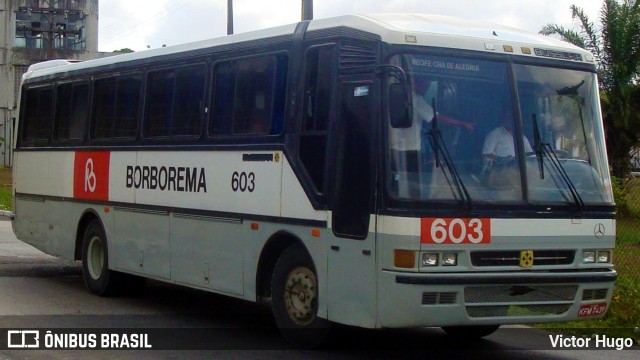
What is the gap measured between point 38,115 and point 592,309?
9941mm

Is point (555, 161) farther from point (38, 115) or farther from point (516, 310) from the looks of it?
point (38, 115)

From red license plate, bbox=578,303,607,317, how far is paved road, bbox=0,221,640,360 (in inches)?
37.3

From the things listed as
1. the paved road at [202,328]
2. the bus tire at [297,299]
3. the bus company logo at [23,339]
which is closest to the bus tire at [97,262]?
the paved road at [202,328]

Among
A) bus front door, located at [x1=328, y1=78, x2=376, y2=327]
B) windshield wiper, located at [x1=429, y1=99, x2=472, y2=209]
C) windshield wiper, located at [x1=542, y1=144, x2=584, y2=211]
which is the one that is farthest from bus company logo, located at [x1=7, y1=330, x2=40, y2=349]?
windshield wiper, located at [x1=542, y1=144, x2=584, y2=211]

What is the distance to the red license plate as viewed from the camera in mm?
9531

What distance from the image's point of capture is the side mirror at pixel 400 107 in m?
8.94

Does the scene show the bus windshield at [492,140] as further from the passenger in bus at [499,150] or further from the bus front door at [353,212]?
the bus front door at [353,212]

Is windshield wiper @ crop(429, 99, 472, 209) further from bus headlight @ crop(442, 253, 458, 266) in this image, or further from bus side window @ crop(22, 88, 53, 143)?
bus side window @ crop(22, 88, 53, 143)

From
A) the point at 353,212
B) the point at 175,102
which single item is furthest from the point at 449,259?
the point at 175,102

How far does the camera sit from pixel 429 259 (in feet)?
29.1

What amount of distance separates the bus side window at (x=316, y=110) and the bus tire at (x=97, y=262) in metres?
5.13

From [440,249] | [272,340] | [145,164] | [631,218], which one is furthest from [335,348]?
[631,218]

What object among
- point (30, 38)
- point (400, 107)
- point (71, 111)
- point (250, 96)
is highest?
point (30, 38)

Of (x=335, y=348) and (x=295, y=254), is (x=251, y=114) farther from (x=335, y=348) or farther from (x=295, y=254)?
(x=335, y=348)
